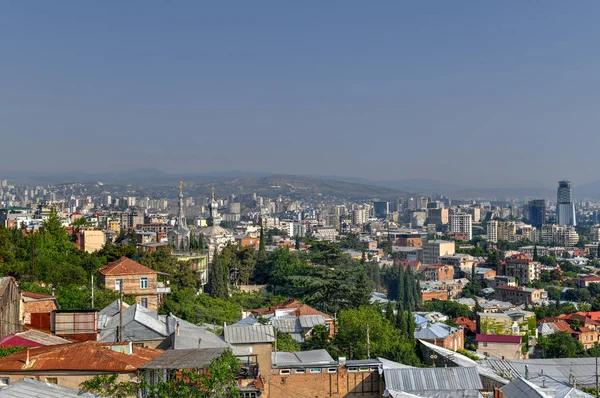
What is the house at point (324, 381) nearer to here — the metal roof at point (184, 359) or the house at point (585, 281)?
the metal roof at point (184, 359)

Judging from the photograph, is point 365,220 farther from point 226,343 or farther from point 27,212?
point 226,343

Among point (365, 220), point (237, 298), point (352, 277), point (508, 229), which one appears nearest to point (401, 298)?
point (237, 298)

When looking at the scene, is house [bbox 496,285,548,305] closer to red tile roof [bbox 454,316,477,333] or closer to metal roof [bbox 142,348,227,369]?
red tile roof [bbox 454,316,477,333]

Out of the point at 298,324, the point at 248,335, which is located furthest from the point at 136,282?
the point at 248,335

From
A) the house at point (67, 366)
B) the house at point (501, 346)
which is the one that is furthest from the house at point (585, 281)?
the house at point (67, 366)

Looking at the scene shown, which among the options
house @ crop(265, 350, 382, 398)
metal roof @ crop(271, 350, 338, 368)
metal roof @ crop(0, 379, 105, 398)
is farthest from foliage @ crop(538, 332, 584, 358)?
metal roof @ crop(0, 379, 105, 398)
